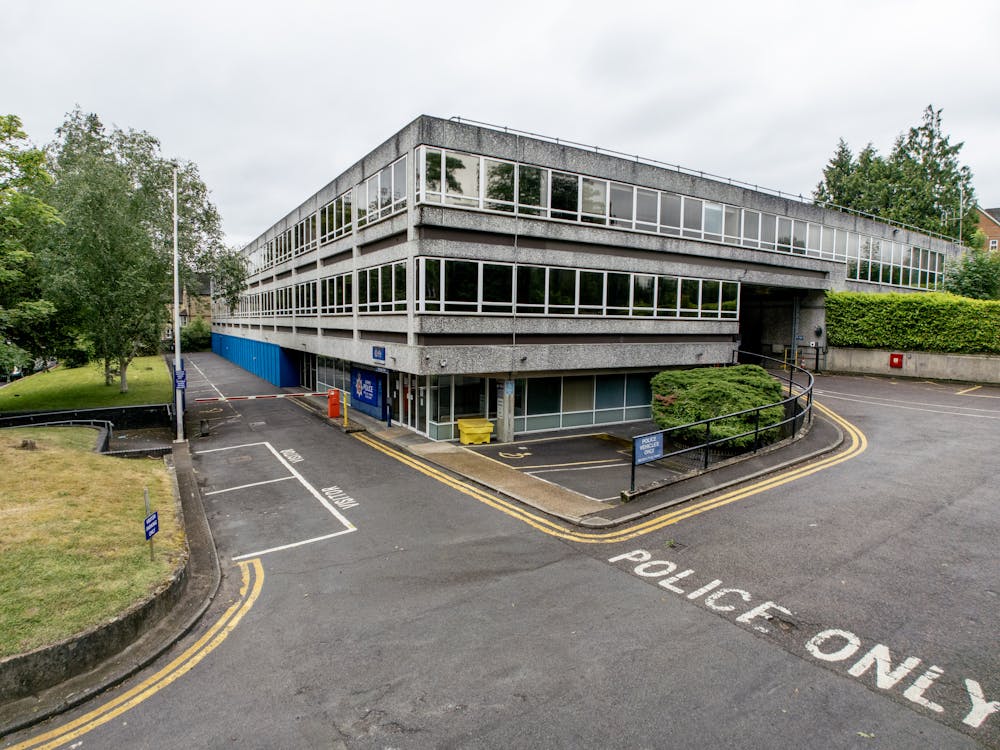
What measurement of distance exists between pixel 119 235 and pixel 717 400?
2634 cm

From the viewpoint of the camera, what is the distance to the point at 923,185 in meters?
50.5

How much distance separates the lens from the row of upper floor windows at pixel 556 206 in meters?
18.2

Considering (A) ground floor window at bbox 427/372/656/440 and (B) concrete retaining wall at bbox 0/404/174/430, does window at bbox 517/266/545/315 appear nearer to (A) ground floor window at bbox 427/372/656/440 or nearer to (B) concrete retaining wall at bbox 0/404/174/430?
(A) ground floor window at bbox 427/372/656/440

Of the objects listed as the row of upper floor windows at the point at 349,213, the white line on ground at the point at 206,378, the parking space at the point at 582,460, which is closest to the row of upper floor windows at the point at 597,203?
the row of upper floor windows at the point at 349,213

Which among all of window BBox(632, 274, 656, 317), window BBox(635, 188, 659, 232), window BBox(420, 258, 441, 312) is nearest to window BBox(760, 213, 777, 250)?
window BBox(635, 188, 659, 232)

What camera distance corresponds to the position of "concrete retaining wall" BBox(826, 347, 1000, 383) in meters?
26.6

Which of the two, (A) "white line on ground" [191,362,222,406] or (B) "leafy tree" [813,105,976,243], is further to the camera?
(B) "leafy tree" [813,105,976,243]

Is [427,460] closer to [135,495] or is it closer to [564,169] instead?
[135,495]

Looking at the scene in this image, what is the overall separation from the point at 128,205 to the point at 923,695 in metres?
31.3

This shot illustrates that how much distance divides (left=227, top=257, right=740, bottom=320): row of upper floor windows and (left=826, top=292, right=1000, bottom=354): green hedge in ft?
32.5

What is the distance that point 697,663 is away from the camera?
625 cm

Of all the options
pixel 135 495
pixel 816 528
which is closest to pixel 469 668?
pixel 816 528

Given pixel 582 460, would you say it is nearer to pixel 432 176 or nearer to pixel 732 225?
pixel 432 176

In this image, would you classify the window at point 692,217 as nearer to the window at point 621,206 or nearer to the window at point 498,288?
the window at point 621,206
